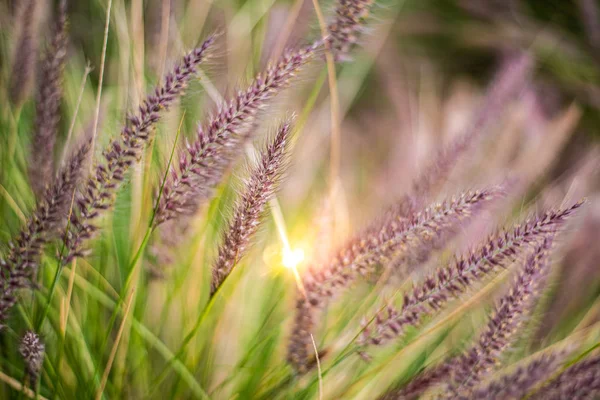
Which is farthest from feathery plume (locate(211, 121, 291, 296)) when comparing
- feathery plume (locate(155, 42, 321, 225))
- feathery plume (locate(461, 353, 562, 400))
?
feathery plume (locate(461, 353, 562, 400))

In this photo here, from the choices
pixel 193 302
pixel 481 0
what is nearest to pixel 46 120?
pixel 193 302

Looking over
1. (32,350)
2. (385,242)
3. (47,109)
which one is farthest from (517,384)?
(47,109)

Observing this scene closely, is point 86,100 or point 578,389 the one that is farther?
point 86,100

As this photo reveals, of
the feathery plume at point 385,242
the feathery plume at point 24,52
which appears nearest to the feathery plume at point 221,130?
the feathery plume at point 385,242

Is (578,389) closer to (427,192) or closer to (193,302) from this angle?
(427,192)

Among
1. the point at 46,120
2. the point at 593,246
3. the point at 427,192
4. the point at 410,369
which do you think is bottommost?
the point at 410,369

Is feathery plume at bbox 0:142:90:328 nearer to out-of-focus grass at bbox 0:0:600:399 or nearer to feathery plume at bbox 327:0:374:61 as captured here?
out-of-focus grass at bbox 0:0:600:399
